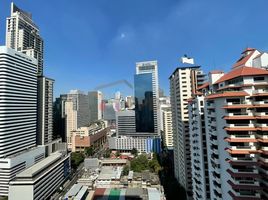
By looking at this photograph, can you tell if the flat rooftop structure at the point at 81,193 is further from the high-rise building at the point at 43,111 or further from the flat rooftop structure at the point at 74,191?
the high-rise building at the point at 43,111

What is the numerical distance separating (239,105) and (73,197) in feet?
100

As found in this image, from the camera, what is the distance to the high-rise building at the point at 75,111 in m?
83.4

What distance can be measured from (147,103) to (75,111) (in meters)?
30.6

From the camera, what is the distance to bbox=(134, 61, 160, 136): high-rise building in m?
81.4

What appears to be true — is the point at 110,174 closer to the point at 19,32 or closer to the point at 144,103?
the point at 144,103

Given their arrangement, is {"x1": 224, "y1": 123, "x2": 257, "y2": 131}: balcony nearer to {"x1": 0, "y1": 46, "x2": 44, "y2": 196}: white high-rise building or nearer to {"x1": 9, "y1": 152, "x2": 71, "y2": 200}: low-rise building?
{"x1": 9, "y1": 152, "x2": 71, "y2": 200}: low-rise building

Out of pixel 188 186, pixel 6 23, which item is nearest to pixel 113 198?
pixel 188 186

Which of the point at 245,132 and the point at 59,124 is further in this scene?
the point at 59,124

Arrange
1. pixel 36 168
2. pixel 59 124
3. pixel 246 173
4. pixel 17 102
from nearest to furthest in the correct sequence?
1. pixel 246 173
2. pixel 36 168
3. pixel 17 102
4. pixel 59 124

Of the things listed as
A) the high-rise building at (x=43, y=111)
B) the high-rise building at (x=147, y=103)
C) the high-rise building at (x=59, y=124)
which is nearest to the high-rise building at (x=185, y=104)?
the high-rise building at (x=43, y=111)

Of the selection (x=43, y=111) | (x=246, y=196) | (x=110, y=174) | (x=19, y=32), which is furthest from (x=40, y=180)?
(x=19, y=32)

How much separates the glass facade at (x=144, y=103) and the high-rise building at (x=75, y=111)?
26.3 metres

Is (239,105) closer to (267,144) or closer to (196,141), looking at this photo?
(267,144)

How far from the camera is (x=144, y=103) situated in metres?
83.8
